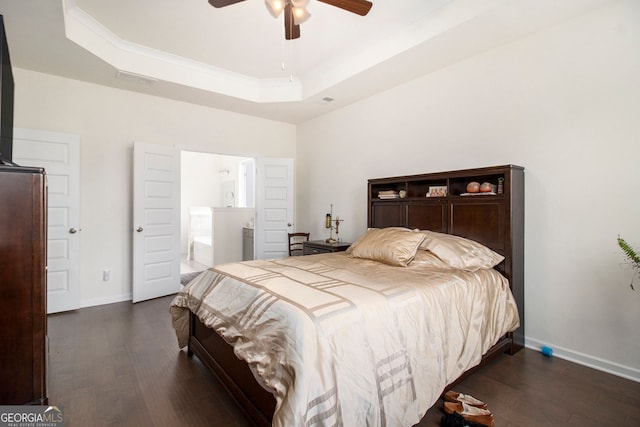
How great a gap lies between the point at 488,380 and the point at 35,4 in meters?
4.45

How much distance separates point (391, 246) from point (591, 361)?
1.76 meters

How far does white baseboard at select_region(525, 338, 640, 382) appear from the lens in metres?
2.20

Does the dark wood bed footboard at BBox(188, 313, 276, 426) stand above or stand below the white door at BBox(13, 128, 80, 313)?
below

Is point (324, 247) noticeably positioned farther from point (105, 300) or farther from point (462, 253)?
point (105, 300)

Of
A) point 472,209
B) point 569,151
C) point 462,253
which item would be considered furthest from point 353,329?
point 569,151

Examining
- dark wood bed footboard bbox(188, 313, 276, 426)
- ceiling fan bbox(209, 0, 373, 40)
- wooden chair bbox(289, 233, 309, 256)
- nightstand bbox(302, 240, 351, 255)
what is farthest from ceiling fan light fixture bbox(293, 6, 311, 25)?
wooden chair bbox(289, 233, 309, 256)

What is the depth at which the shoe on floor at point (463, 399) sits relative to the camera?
5.86ft

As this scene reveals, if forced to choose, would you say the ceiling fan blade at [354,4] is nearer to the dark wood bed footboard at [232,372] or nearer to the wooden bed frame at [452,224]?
the wooden bed frame at [452,224]

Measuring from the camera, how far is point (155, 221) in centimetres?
415

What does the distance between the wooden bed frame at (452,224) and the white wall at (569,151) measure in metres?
0.19

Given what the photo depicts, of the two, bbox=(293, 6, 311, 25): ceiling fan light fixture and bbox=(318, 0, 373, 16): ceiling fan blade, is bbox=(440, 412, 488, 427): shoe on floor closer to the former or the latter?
bbox=(318, 0, 373, 16): ceiling fan blade

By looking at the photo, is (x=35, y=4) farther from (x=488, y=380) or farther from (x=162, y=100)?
(x=488, y=380)

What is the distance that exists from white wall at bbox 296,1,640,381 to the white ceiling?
0.79ft

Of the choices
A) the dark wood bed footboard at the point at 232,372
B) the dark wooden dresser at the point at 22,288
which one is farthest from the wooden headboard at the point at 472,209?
the dark wooden dresser at the point at 22,288
